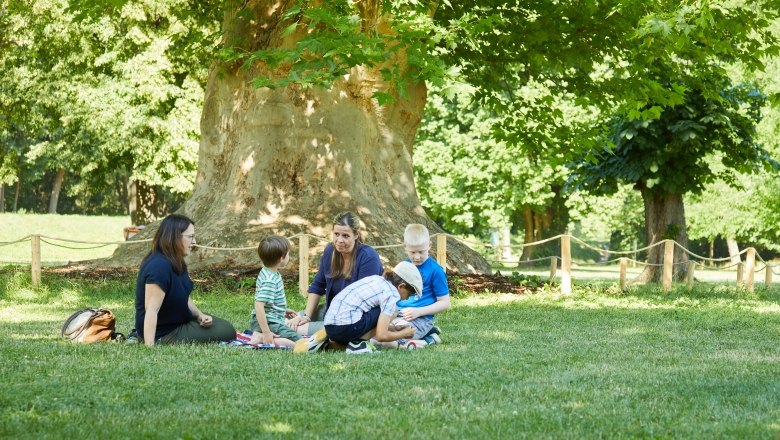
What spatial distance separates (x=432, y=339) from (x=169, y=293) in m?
2.53

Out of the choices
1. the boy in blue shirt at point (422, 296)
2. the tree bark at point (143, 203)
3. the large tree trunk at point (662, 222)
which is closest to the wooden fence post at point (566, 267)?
the boy in blue shirt at point (422, 296)

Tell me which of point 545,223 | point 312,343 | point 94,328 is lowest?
point 312,343

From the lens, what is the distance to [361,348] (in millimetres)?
8719

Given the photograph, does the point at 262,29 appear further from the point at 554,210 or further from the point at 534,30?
the point at 554,210

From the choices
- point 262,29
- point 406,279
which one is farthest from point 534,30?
point 406,279

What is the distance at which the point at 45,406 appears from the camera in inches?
233

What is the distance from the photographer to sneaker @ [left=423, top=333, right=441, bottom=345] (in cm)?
971

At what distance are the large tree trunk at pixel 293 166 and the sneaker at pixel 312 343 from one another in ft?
29.7

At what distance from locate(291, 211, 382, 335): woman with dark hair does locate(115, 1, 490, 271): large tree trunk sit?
8140mm

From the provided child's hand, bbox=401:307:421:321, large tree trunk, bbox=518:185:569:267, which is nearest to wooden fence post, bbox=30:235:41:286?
child's hand, bbox=401:307:421:321

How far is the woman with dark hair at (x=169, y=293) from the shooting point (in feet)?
28.9

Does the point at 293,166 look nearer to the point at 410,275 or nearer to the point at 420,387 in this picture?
the point at 410,275

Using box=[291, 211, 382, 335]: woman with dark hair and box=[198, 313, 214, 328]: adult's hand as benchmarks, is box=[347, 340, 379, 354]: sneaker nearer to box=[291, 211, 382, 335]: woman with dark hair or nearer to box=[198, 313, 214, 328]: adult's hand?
box=[291, 211, 382, 335]: woman with dark hair

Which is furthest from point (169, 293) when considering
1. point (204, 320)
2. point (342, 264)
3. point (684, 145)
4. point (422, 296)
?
point (684, 145)
